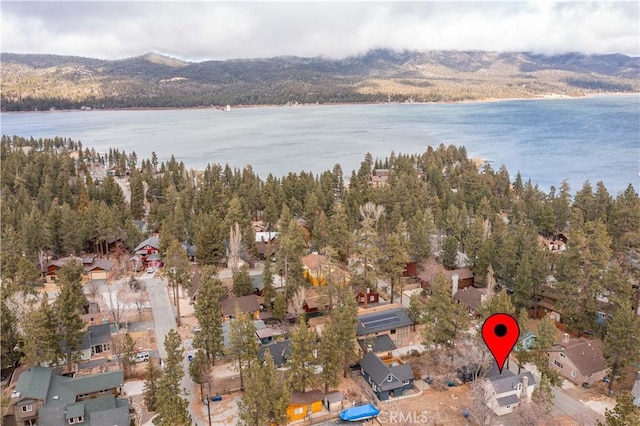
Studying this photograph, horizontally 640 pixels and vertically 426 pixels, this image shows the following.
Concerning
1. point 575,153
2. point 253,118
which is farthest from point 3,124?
point 575,153

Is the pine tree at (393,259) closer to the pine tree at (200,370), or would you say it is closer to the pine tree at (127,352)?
the pine tree at (200,370)

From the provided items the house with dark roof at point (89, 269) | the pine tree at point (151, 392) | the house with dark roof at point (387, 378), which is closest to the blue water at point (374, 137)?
the house with dark roof at point (89, 269)

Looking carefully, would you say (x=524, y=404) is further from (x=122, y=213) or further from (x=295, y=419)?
(x=122, y=213)

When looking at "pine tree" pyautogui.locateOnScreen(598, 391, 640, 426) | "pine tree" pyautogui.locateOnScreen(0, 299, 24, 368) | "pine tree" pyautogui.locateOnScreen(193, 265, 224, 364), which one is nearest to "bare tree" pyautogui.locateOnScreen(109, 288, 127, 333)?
"pine tree" pyautogui.locateOnScreen(0, 299, 24, 368)

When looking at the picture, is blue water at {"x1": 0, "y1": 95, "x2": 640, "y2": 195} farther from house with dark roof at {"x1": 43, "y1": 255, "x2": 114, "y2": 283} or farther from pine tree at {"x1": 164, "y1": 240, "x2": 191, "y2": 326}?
pine tree at {"x1": 164, "y1": 240, "x2": 191, "y2": 326}

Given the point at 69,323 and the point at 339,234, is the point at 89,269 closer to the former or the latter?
the point at 69,323

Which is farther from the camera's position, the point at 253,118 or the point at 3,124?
the point at 253,118

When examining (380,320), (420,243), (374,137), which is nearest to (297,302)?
(380,320)
